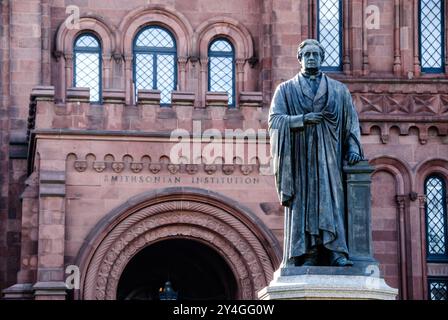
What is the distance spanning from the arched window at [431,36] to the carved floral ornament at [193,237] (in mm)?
7740

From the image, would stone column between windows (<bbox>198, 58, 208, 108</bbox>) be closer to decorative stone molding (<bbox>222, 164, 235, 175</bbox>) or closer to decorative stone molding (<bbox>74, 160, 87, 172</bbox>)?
decorative stone molding (<bbox>222, 164, 235, 175</bbox>)

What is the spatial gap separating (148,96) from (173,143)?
1081 mm

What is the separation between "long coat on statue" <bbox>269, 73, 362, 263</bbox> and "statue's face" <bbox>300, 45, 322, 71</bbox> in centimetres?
30

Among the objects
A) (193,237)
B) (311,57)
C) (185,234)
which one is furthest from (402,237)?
(311,57)

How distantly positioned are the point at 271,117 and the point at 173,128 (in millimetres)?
13035

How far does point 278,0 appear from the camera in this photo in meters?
35.8

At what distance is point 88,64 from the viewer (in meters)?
37.2

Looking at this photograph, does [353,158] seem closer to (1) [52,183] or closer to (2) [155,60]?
(1) [52,183]

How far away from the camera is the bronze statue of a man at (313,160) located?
1847 centimetres

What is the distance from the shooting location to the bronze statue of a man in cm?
1847

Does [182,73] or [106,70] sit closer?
[106,70]

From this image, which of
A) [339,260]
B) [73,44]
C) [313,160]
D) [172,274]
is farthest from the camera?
[172,274]

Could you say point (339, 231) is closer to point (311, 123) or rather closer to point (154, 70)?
point (311, 123)

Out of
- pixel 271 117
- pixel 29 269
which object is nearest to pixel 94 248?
pixel 29 269
